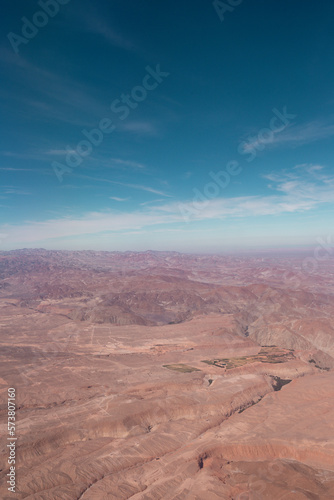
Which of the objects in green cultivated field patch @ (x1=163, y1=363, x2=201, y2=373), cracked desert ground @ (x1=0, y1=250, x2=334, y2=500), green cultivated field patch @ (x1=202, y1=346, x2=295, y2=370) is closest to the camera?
cracked desert ground @ (x1=0, y1=250, x2=334, y2=500)

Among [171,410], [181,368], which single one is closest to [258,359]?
[181,368]

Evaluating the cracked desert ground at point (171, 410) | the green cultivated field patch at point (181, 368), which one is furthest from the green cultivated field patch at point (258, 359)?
the green cultivated field patch at point (181, 368)

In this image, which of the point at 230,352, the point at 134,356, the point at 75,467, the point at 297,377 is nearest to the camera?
the point at 75,467

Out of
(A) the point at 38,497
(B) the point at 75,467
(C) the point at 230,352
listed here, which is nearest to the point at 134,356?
(C) the point at 230,352

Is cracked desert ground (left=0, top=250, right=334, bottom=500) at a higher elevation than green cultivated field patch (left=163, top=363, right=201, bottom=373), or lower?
higher

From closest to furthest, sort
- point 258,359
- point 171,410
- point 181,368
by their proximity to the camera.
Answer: point 171,410, point 181,368, point 258,359

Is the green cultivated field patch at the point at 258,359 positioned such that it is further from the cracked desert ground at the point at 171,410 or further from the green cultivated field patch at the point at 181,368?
the green cultivated field patch at the point at 181,368

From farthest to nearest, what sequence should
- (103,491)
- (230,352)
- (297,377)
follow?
(230,352) → (297,377) → (103,491)

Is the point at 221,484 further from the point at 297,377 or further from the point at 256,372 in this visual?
the point at 297,377

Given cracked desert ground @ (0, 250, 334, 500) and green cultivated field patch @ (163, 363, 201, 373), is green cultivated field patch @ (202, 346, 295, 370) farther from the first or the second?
green cultivated field patch @ (163, 363, 201, 373)

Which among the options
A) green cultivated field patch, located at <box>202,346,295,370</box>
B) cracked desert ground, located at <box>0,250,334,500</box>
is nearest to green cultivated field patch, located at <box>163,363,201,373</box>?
cracked desert ground, located at <box>0,250,334,500</box>

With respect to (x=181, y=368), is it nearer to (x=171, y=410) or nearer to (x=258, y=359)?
(x=258, y=359)
